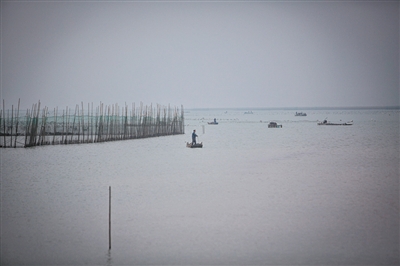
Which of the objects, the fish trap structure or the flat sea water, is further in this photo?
the fish trap structure

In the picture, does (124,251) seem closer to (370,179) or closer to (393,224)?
(393,224)

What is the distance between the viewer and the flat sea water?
801 centimetres

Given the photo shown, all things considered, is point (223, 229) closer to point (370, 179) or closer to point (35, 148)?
point (370, 179)

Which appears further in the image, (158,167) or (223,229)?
(158,167)

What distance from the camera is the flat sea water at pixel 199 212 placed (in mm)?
8008

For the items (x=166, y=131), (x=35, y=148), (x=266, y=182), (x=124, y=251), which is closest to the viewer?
(x=124, y=251)

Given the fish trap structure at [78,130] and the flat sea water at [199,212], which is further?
the fish trap structure at [78,130]

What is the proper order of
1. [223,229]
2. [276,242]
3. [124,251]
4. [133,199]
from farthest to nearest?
[133,199] → [223,229] → [276,242] → [124,251]

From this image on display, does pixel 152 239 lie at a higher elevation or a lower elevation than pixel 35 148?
lower

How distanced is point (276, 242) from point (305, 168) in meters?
10.8

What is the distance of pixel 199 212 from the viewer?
1088 centimetres

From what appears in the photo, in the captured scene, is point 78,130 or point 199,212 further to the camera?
point 78,130

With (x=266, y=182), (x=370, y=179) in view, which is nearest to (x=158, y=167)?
(x=266, y=182)

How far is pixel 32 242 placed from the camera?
8484 millimetres
